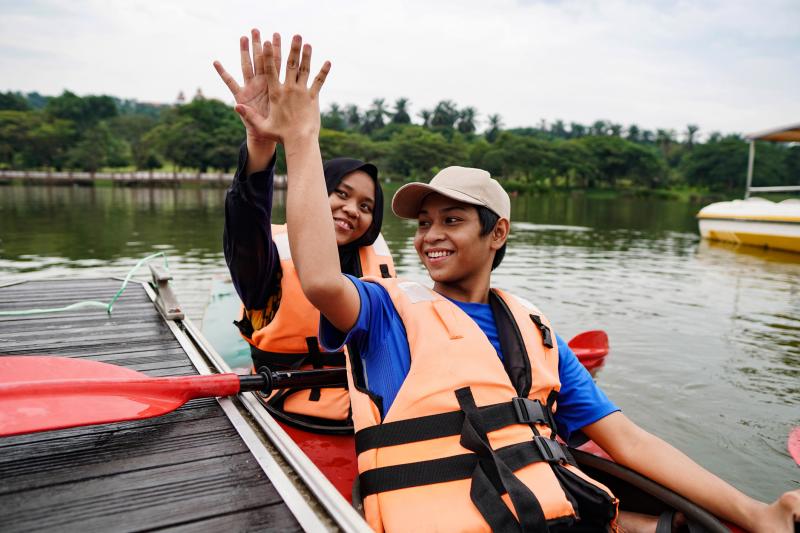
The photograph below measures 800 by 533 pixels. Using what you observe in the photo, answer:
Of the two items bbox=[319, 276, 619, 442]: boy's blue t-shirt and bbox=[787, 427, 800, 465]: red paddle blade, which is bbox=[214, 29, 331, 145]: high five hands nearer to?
bbox=[319, 276, 619, 442]: boy's blue t-shirt

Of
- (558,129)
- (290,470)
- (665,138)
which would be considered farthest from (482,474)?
(558,129)

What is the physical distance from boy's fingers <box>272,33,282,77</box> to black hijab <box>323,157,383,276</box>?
1.24 metres

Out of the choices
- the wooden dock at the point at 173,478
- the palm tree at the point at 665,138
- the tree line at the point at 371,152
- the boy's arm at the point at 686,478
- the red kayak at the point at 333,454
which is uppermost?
the palm tree at the point at 665,138

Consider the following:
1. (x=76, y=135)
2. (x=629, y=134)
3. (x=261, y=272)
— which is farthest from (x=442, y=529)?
(x=629, y=134)

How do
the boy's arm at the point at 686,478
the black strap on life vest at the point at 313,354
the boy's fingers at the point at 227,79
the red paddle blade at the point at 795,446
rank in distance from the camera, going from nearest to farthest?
the boy's fingers at the point at 227,79, the boy's arm at the point at 686,478, the red paddle blade at the point at 795,446, the black strap on life vest at the point at 313,354

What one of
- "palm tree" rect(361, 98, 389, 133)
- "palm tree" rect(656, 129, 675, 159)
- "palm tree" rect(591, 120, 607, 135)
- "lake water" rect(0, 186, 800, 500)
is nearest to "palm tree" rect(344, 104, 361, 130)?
"palm tree" rect(361, 98, 389, 133)

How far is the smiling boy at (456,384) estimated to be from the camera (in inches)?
61.7

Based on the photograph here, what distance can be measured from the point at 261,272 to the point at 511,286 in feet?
26.2

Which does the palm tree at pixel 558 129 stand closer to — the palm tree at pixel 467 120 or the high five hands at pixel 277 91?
the palm tree at pixel 467 120

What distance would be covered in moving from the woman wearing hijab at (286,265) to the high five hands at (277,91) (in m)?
0.15

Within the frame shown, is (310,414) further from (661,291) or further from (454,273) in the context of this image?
(661,291)

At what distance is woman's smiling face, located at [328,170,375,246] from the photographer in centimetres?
284

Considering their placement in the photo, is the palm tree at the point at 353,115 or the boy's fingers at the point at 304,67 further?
the palm tree at the point at 353,115

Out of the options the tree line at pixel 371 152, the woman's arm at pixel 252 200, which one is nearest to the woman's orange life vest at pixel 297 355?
the woman's arm at pixel 252 200
